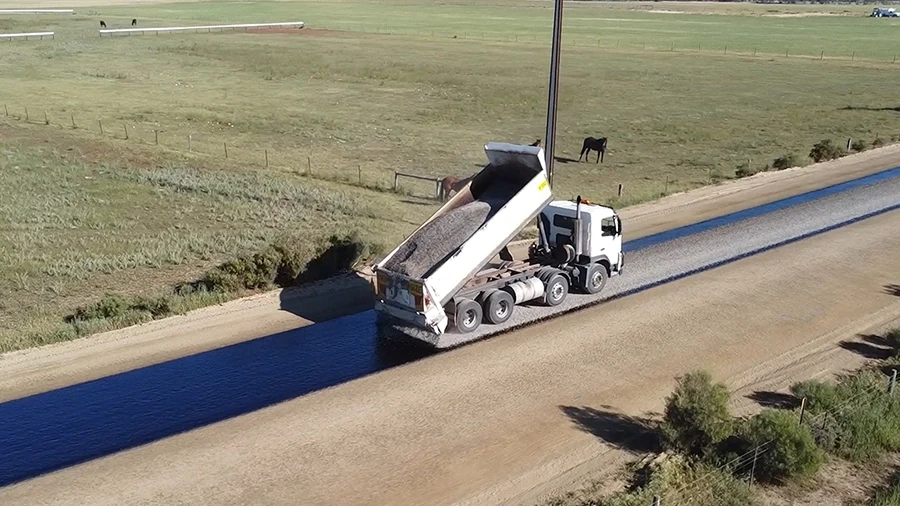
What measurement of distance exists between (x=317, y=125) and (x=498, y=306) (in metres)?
34.3

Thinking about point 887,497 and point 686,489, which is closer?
point 887,497

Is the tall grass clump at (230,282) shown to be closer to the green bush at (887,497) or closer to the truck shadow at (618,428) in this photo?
the truck shadow at (618,428)

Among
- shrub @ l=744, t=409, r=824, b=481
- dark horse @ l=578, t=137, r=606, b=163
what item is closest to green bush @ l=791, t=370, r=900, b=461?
shrub @ l=744, t=409, r=824, b=481

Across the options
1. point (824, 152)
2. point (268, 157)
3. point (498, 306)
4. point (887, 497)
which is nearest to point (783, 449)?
point (887, 497)

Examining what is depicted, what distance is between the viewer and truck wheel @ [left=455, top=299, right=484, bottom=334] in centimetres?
1906

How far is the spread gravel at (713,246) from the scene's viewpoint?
20594 millimetres

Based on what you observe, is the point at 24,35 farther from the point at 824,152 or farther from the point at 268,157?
the point at 824,152

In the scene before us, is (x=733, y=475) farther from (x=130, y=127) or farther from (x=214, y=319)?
(x=130, y=127)

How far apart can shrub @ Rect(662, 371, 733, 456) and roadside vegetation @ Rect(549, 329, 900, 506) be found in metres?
0.02

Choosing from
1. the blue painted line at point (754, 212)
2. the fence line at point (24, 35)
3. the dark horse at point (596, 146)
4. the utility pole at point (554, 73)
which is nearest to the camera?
the blue painted line at point (754, 212)

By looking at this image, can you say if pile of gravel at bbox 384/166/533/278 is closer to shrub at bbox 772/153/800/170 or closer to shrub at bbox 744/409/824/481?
shrub at bbox 744/409/824/481

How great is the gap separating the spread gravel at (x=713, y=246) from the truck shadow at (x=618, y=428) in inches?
158

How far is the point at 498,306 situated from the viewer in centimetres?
1972

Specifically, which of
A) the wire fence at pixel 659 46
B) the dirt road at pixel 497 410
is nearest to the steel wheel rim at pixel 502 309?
the dirt road at pixel 497 410
